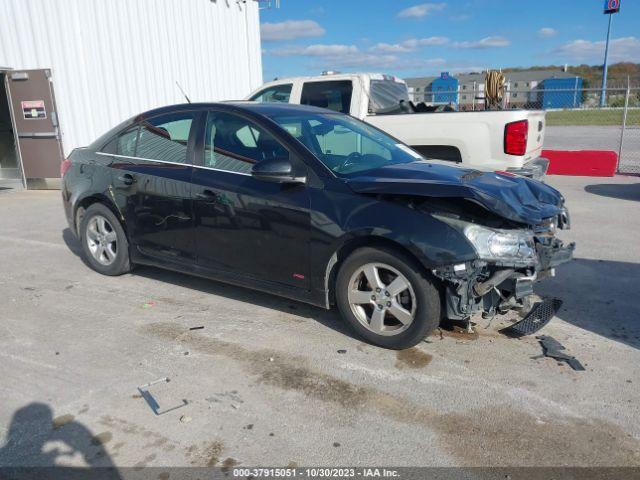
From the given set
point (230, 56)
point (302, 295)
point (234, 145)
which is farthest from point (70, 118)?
point (302, 295)

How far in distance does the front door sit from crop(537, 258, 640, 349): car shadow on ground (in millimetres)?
2290

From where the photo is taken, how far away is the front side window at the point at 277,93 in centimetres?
862

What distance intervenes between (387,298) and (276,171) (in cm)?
120

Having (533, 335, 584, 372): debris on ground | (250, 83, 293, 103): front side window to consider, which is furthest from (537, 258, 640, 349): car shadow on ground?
(250, 83, 293, 103): front side window

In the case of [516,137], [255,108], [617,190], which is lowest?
[617,190]

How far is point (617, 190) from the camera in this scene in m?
10.2

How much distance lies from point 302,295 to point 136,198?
76.6 inches

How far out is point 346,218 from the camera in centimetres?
379

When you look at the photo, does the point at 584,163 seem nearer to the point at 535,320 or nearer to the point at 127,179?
the point at 535,320

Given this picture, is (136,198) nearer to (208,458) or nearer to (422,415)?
(208,458)

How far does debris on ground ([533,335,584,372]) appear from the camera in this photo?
3.63 meters

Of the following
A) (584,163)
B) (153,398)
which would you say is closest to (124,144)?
(153,398)

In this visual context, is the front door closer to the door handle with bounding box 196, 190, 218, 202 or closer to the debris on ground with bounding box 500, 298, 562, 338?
the door handle with bounding box 196, 190, 218, 202

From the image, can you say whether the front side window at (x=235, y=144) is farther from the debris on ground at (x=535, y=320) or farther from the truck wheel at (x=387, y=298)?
the debris on ground at (x=535, y=320)
